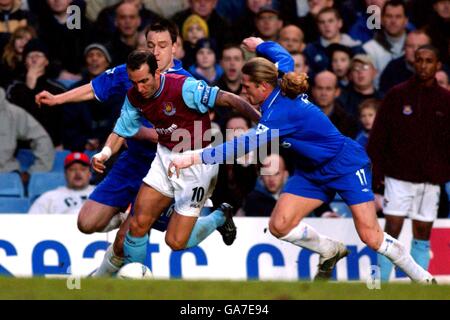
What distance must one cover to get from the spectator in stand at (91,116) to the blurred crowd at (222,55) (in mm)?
11

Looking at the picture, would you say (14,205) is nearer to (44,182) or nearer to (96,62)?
(44,182)

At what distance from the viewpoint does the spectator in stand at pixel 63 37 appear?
14.2 m

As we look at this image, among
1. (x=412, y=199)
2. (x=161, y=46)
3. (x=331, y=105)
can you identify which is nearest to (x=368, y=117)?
(x=331, y=105)

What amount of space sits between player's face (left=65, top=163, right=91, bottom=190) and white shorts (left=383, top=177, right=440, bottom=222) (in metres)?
3.09

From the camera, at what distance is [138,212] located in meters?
10.1

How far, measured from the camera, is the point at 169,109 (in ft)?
32.6

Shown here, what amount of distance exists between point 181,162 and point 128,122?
3.43ft

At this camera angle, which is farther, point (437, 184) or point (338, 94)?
point (338, 94)

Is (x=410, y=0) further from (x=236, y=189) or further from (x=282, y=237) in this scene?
(x=282, y=237)

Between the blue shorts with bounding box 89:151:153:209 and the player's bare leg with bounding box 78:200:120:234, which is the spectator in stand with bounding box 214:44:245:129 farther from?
the player's bare leg with bounding box 78:200:120:234

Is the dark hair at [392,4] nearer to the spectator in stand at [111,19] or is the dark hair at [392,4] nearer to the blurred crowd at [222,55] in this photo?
the blurred crowd at [222,55]

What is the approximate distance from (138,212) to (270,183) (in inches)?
123
